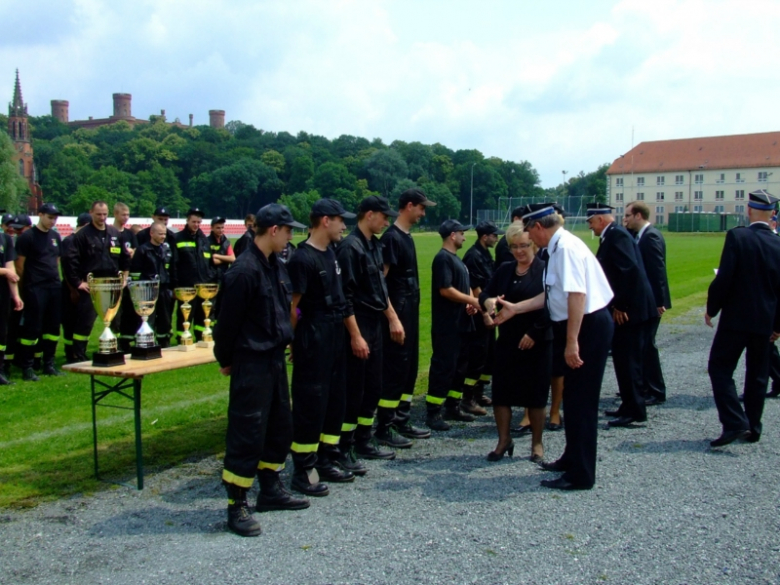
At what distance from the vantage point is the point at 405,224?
7059 mm

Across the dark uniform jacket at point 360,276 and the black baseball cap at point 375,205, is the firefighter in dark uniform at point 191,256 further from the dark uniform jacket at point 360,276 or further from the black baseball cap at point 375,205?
the dark uniform jacket at point 360,276

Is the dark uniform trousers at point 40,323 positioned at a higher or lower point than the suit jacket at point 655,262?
lower

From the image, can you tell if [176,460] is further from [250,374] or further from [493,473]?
[493,473]

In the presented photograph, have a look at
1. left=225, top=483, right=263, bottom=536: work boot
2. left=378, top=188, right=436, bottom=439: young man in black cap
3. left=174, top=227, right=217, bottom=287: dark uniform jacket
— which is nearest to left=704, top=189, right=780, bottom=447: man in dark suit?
left=378, top=188, right=436, bottom=439: young man in black cap

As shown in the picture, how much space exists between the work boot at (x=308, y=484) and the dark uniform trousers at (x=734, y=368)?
3.69m

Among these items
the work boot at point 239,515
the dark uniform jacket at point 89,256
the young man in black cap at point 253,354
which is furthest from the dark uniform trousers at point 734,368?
the dark uniform jacket at point 89,256

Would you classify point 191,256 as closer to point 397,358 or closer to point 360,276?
point 397,358

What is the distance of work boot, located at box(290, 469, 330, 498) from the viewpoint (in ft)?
18.1

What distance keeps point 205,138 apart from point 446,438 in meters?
149

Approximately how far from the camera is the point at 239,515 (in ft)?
15.6

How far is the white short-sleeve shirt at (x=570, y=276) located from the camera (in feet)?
18.0

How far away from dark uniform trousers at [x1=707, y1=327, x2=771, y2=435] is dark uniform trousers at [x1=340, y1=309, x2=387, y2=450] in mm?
3093

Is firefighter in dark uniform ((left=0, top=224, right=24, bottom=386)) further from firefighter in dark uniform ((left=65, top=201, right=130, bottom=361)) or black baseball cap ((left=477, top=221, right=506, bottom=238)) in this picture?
black baseball cap ((left=477, top=221, right=506, bottom=238))

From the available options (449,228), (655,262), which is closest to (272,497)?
(449,228)
